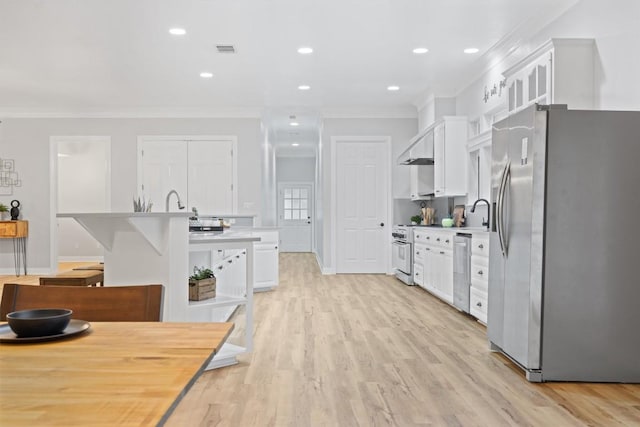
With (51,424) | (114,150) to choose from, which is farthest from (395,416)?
(114,150)

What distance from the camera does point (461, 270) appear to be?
204 inches

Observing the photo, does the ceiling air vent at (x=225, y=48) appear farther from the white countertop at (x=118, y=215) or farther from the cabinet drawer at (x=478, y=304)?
the cabinet drawer at (x=478, y=304)

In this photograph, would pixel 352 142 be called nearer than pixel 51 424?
No

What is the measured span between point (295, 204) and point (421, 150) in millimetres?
7922

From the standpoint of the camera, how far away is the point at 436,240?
20.0 feet

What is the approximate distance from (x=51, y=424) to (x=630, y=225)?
331 centimetres

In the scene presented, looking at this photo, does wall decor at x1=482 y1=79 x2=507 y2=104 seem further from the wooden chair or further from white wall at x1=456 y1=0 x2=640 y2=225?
the wooden chair

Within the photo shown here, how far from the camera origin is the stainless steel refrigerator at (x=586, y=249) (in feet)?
10.3

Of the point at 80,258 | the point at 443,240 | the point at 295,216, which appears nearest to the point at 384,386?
the point at 443,240

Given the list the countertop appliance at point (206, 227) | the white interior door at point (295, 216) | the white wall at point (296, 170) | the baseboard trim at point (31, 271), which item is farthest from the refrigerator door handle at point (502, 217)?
the white wall at point (296, 170)

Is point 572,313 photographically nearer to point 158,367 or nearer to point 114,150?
point 158,367

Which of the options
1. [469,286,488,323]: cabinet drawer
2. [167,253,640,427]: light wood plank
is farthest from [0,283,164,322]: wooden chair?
[469,286,488,323]: cabinet drawer

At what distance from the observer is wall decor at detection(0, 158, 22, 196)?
8734mm

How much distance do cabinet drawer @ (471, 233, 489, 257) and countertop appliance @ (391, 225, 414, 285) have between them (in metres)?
2.41
